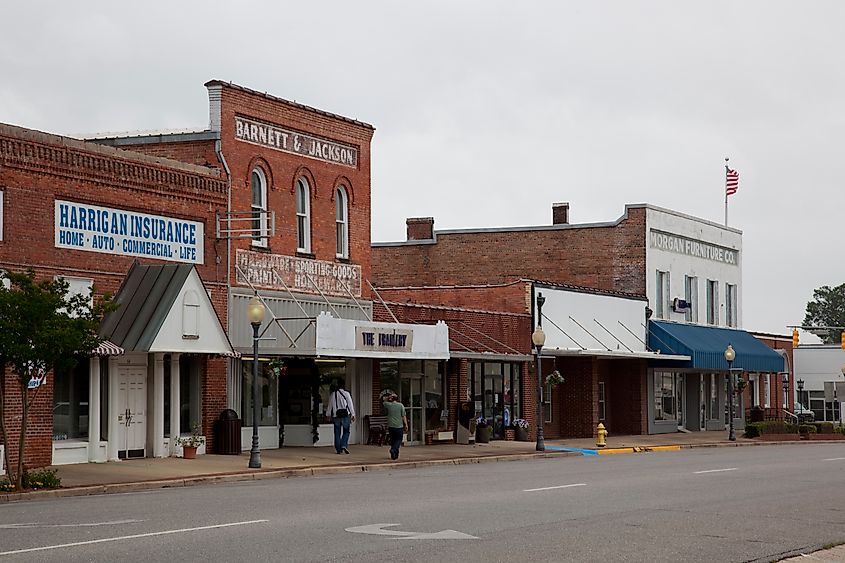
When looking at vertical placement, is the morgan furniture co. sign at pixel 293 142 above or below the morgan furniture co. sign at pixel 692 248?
above

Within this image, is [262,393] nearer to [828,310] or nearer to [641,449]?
[641,449]

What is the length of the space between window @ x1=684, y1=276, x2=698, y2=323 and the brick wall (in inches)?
187

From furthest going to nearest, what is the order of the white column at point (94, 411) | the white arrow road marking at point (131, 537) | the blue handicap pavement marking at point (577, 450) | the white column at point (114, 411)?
the blue handicap pavement marking at point (577, 450) → the white column at point (114, 411) → the white column at point (94, 411) → the white arrow road marking at point (131, 537)

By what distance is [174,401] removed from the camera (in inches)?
1208

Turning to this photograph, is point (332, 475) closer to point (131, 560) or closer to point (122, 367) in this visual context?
point (122, 367)

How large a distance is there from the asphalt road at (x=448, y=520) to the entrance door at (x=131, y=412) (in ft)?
17.0

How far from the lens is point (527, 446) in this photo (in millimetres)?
A: 39438

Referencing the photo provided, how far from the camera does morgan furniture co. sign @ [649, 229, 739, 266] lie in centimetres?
5359

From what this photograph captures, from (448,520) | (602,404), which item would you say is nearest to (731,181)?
(602,404)

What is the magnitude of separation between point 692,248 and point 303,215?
2539 cm

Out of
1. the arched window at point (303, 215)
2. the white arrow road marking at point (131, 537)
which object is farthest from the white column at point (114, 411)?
the white arrow road marking at point (131, 537)

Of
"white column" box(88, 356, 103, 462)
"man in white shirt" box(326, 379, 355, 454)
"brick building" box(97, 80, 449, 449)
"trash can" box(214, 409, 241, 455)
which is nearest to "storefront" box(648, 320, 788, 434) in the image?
"brick building" box(97, 80, 449, 449)

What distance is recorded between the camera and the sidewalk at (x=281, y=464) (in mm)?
23938

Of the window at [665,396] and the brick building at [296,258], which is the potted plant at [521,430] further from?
the window at [665,396]
